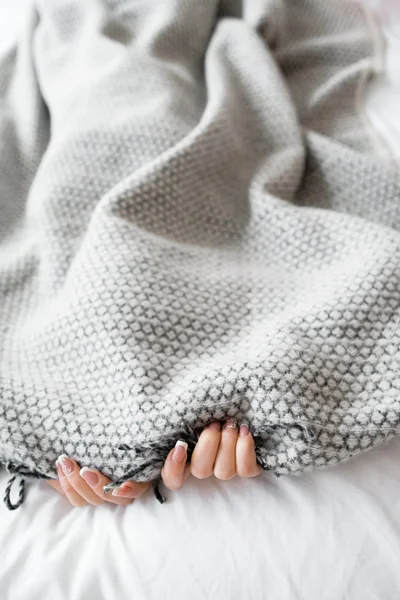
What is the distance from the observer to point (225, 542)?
0.46 m

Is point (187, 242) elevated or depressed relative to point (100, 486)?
elevated

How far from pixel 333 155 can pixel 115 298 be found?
0.41 metres

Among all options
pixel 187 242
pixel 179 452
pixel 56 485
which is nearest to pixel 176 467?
pixel 179 452

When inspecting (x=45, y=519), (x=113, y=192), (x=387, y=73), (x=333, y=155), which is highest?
(x=387, y=73)

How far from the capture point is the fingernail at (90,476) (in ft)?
1.59

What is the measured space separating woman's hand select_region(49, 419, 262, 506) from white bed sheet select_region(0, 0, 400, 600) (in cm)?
2

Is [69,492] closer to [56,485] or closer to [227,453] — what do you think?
[56,485]

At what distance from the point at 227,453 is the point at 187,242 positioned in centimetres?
29

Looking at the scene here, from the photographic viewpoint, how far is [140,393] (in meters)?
0.49

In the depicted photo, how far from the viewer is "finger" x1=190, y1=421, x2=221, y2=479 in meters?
0.48

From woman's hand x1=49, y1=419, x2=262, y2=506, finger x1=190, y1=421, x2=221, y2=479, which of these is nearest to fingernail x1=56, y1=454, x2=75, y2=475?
woman's hand x1=49, y1=419, x2=262, y2=506

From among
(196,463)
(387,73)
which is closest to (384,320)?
(196,463)

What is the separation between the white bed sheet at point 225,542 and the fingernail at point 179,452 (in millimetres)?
48

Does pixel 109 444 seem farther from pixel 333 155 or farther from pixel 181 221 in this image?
pixel 333 155
